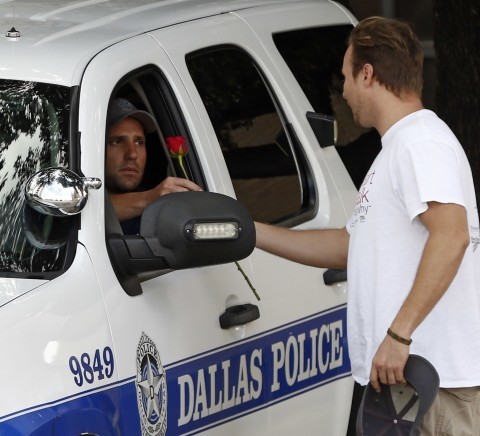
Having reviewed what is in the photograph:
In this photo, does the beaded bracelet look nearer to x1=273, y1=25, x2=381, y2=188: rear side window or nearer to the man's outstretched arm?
the man's outstretched arm

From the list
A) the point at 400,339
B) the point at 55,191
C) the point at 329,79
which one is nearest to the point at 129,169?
the point at 55,191

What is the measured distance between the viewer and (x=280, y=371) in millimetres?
4246

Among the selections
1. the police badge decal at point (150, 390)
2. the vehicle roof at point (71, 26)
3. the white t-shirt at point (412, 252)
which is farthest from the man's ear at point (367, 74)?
the police badge decal at point (150, 390)

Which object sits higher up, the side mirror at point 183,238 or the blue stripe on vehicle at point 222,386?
the side mirror at point 183,238

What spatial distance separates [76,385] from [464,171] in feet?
3.93

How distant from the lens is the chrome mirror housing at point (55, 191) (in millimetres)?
3387

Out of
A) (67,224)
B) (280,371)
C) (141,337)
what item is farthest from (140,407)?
(280,371)

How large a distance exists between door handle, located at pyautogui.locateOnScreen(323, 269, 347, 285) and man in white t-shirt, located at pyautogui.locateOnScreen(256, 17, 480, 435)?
2.05ft

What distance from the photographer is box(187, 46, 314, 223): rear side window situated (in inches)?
170

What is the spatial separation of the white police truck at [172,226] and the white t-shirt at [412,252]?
1.26 feet

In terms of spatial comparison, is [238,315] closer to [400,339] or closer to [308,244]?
[308,244]

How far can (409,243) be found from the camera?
3705mm

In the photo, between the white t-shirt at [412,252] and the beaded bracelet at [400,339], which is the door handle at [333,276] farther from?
the beaded bracelet at [400,339]

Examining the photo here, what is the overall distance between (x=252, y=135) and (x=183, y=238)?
1129mm
